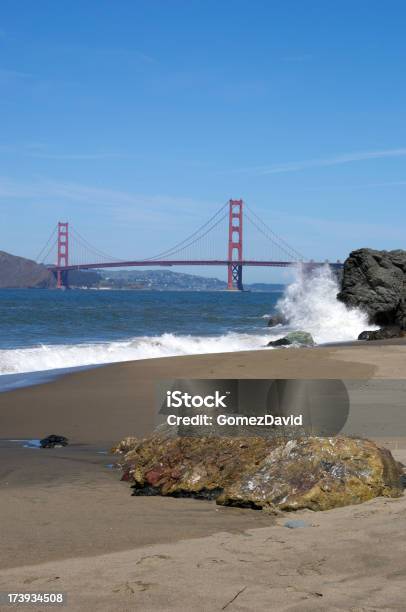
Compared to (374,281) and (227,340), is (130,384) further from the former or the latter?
(374,281)

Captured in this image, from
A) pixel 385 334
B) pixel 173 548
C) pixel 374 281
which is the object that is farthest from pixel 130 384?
pixel 374 281

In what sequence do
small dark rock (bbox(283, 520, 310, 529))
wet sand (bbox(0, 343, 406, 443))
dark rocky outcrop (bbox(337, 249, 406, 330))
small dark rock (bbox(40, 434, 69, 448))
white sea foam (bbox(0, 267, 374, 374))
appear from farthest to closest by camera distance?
dark rocky outcrop (bbox(337, 249, 406, 330)), white sea foam (bbox(0, 267, 374, 374)), wet sand (bbox(0, 343, 406, 443)), small dark rock (bbox(40, 434, 69, 448)), small dark rock (bbox(283, 520, 310, 529))

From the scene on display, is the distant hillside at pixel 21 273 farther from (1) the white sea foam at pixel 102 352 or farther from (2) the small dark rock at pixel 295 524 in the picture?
(2) the small dark rock at pixel 295 524

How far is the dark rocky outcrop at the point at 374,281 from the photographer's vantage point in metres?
34.5

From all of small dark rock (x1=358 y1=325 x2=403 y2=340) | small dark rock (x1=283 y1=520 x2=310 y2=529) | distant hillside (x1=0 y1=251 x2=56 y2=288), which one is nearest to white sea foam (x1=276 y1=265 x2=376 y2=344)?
small dark rock (x1=358 y1=325 x2=403 y2=340)

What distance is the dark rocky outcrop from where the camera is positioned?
34.5m

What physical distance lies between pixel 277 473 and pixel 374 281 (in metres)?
31.9

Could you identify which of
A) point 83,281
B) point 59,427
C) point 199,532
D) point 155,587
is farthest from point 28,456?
point 83,281

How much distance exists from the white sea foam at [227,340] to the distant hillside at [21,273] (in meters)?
88.3

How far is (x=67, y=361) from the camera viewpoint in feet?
59.4

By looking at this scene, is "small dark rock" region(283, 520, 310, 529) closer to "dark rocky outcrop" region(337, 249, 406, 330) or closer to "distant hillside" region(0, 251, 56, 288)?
"dark rocky outcrop" region(337, 249, 406, 330)

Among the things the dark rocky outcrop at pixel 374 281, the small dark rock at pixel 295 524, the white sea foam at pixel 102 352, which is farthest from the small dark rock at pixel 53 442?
the dark rocky outcrop at pixel 374 281

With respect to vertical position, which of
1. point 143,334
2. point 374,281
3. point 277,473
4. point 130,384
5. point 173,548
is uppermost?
point 374,281

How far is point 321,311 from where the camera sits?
1506 inches
